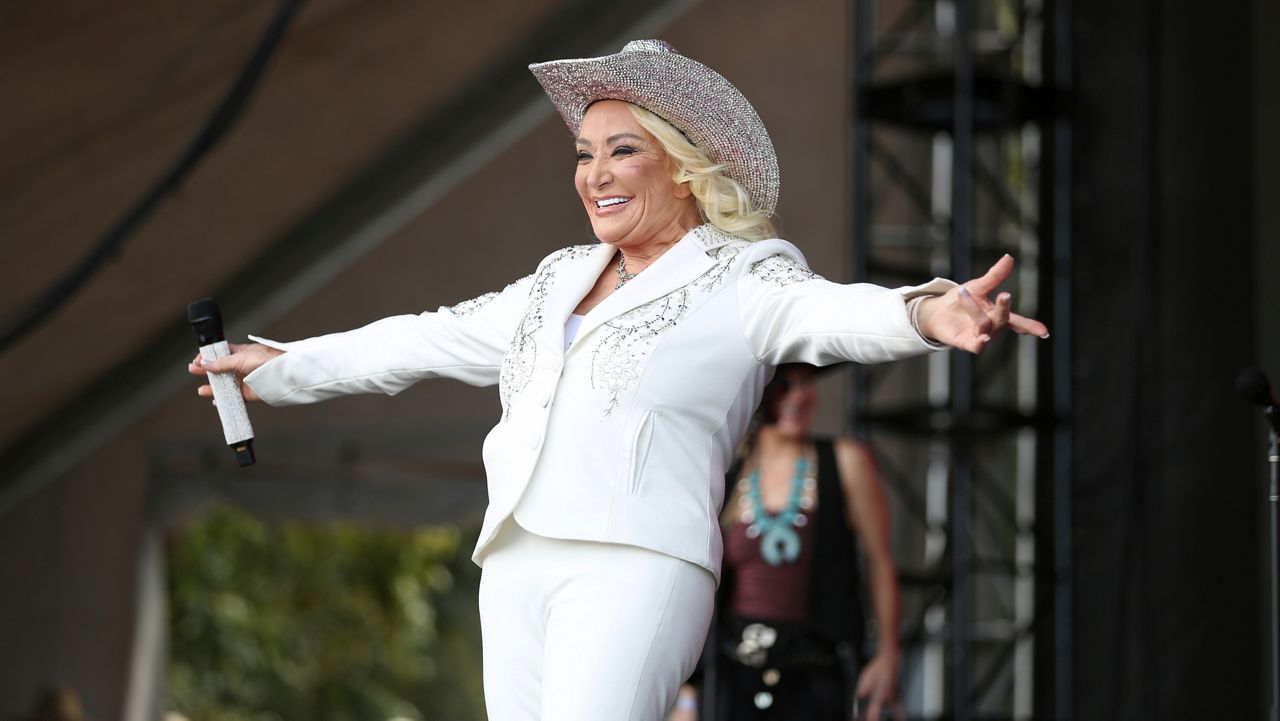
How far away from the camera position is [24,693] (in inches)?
296

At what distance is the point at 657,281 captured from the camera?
187 centimetres

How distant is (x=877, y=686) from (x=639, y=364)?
6.36ft

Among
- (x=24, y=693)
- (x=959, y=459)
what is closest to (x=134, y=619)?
(x=24, y=693)

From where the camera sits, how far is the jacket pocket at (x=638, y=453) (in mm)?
1782

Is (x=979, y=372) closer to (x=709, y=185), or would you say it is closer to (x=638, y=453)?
(x=709, y=185)

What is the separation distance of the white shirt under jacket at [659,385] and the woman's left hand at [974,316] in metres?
0.11

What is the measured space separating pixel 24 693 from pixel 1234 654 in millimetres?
5601

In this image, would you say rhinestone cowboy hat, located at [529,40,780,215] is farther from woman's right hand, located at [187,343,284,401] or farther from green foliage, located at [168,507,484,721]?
green foliage, located at [168,507,484,721]

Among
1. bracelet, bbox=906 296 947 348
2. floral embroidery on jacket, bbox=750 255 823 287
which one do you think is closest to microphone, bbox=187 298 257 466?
floral embroidery on jacket, bbox=750 255 823 287

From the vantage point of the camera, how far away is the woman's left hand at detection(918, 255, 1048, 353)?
1534 millimetres

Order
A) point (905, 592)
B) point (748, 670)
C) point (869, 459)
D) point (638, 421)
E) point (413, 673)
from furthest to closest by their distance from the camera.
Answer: point (413, 673) → point (905, 592) → point (869, 459) → point (748, 670) → point (638, 421)

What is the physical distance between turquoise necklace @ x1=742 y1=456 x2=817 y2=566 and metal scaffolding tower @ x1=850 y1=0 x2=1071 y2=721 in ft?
4.59

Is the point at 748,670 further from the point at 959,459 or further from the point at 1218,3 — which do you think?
the point at 1218,3

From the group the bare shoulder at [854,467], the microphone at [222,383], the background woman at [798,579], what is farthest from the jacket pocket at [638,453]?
the bare shoulder at [854,467]
